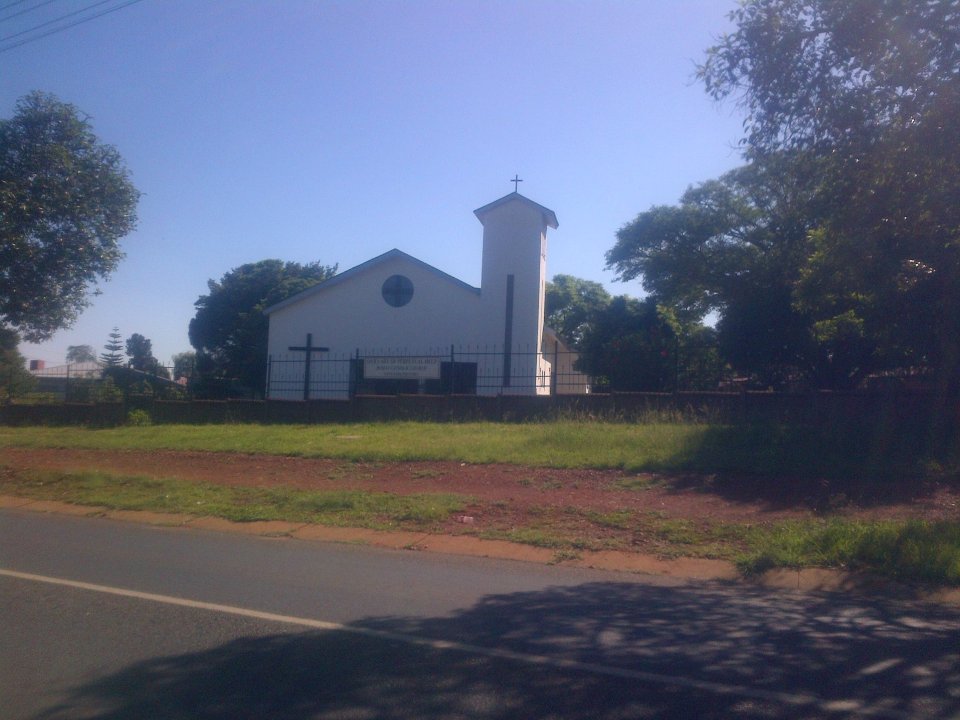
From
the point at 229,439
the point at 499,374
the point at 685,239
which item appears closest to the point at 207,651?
the point at 229,439

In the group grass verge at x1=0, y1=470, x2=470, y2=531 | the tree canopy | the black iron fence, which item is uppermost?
the tree canopy

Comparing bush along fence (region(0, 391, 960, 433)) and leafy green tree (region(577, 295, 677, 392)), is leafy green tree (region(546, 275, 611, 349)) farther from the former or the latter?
bush along fence (region(0, 391, 960, 433))

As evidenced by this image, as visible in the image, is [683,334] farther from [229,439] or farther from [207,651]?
[207,651]

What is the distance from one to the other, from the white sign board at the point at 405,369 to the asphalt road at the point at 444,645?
16.4 metres

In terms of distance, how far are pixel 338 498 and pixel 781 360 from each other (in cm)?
1656

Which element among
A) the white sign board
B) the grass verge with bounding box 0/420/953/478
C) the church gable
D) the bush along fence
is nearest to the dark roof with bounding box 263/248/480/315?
the church gable

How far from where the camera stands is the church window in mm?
29953

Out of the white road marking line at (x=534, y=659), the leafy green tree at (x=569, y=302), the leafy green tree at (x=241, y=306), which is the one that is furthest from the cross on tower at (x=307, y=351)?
the leafy green tree at (x=569, y=302)

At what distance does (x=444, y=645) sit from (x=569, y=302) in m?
55.3

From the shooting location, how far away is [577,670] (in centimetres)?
549

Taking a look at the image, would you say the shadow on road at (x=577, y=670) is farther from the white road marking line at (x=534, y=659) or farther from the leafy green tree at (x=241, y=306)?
the leafy green tree at (x=241, y=306)

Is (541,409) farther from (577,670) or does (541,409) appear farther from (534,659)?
(577,670)

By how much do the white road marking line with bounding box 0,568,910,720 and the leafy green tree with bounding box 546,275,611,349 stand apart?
5092 centimetres

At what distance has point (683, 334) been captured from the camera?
35.9m
